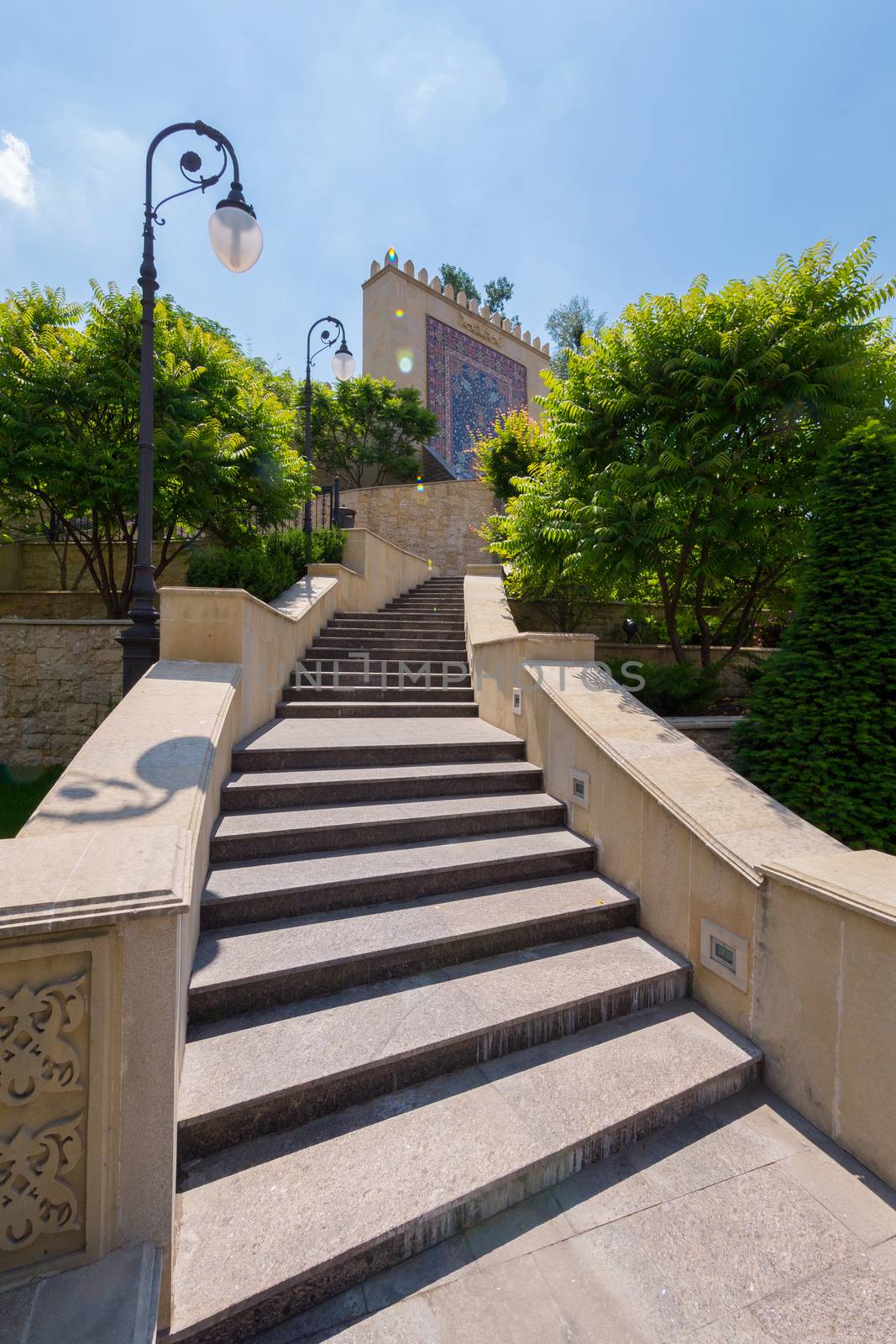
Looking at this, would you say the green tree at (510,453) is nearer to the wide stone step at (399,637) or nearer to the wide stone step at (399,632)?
the wide stone step at (399,632)

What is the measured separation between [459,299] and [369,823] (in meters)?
27.1

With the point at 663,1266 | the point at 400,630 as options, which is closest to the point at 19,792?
the point at 400,630

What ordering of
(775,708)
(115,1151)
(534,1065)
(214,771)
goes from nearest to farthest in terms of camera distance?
(115,1151), (534,1065), (214,771), (775,708)

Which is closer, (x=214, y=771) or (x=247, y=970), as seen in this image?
(x=247, y=970)

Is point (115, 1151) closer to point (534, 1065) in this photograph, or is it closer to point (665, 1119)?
point (534, 1065)

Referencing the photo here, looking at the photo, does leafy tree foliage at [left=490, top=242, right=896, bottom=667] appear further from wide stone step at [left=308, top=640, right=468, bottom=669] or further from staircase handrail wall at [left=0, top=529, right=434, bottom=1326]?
staircase handrail wall at [left=0, top=529, right=434, bottom=1326]

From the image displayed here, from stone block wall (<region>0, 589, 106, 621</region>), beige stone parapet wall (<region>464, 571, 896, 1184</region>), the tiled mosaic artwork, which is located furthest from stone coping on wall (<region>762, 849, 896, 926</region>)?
the tiled mosaic artwork

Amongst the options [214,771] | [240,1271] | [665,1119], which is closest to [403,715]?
[214,771]

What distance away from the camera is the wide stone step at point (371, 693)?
6.06 m

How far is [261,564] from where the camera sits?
720 cm

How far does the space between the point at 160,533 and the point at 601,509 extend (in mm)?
7374

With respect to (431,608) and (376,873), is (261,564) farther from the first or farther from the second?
(376,873)

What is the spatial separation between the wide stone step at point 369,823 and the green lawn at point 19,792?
10.3 ft

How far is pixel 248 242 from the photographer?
16.2 feet
